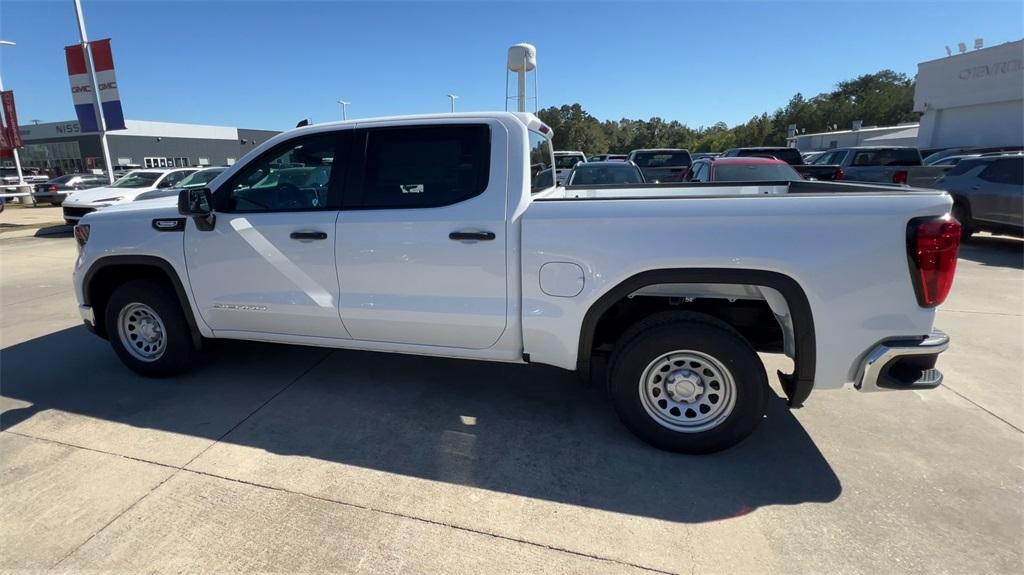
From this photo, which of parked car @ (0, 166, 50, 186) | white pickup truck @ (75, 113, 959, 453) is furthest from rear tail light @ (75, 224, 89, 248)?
parked car @ (0, 166, 50, 186)

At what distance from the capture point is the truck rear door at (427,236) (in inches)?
126

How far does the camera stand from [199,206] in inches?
140

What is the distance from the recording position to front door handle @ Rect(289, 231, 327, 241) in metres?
3.45

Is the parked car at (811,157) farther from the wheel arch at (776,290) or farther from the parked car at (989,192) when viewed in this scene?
the wheel arch at (776,290)

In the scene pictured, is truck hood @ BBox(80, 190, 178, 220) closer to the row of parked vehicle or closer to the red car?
the row of parked vehicle

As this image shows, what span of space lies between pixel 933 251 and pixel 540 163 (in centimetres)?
231

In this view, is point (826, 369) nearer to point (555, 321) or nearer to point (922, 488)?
point (922, 488)

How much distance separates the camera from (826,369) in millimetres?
2812

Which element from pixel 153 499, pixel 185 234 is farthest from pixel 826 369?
pixel 185 234

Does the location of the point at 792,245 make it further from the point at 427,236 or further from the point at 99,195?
the point at 99,195

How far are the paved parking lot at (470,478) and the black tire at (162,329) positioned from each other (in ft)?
0.52

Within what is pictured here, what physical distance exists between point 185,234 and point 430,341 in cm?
200

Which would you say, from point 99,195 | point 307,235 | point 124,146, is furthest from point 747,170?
point 124,146

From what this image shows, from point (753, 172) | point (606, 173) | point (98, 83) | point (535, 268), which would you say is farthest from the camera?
point (98, 83)
